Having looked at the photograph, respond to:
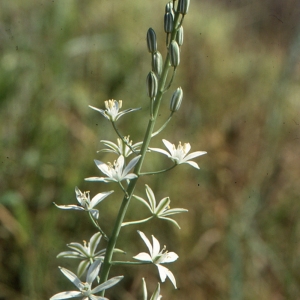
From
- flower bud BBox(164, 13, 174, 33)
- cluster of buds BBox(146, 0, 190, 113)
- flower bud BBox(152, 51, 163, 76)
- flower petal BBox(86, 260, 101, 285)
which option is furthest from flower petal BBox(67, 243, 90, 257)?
flower bud BBox(164, 13, 174, 33)

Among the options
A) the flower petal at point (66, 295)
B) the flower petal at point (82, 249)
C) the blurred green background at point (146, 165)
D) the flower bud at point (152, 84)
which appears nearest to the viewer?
the flower petal at point (66, 295)

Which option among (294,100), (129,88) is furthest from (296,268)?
(294,100)

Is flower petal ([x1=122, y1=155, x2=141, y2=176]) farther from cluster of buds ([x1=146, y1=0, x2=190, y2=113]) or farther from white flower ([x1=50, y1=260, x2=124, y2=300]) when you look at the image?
white flower ([x1=50, y1=260, x2=124, y2=300])

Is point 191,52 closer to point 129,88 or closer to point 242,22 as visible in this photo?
point 129,88

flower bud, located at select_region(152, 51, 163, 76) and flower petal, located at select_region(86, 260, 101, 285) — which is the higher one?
flower bud, located at select_region(152, 51, 163, 76)

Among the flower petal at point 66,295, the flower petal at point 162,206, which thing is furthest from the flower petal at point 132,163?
the flower petal at point 66,295

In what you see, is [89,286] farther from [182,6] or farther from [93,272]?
[182,6]

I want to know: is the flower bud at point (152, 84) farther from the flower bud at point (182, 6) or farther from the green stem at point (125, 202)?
the flower bud at point (182, 6)

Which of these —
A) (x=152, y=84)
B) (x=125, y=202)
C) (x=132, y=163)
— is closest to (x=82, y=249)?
(x=125, y=202)
